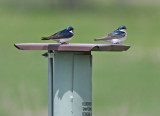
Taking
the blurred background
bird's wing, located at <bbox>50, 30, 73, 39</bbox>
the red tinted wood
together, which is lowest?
the blurred background

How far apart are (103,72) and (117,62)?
53 cm

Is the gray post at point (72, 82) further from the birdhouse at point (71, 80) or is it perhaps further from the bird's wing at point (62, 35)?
the bird's wing at point (62, 35)

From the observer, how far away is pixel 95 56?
7.35 metres

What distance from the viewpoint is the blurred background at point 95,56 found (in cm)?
517

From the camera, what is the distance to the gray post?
11.0 feet

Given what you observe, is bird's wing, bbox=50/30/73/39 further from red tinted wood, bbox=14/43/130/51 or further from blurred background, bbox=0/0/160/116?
blurred background, bbox=0/0/160/116

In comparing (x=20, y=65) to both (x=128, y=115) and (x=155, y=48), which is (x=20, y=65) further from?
(x=128, y=115)

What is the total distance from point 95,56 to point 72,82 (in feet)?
13.1

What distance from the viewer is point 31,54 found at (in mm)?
7234

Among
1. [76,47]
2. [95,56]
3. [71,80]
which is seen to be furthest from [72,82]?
[95,56]

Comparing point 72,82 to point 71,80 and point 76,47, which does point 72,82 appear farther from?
point 76,47

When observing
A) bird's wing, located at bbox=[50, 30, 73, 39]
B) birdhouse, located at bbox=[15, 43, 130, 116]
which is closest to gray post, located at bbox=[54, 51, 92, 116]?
birdhouse, located at bbox=[15, 43, 130, 116]

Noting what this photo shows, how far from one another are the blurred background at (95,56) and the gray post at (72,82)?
0.83m

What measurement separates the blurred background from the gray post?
0.83 meters
